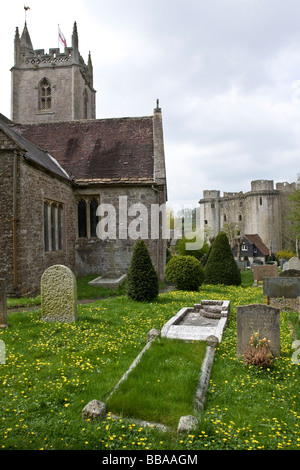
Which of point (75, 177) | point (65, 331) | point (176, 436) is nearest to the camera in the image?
point (176, 436)

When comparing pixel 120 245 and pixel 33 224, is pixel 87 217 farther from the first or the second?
pixel 33 224

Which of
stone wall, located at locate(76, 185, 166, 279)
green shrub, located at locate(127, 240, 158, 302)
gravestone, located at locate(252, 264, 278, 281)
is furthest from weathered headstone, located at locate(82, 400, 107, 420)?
gravestone, located at locate(252, 264, 278, 281)

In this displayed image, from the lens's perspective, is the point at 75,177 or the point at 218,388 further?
the point at 75,177

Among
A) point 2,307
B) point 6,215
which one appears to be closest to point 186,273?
point 6,215

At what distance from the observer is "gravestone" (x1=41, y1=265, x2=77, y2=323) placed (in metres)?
8.08

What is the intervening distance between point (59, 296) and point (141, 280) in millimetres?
3700

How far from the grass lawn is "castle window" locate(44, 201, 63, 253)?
6.13 m

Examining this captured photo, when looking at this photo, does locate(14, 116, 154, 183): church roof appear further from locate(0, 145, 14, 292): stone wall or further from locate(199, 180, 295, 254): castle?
locate(199, 180, 295, 254): castle

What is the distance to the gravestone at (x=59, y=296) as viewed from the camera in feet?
26.5

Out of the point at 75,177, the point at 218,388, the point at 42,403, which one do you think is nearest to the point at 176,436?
the point at 218,388

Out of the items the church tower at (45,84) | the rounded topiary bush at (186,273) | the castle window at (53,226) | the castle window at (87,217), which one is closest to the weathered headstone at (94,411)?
the rounded topiary bush at (186,273)

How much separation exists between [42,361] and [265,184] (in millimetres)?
52750
